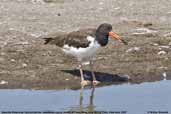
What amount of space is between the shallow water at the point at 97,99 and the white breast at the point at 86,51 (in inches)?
29.2

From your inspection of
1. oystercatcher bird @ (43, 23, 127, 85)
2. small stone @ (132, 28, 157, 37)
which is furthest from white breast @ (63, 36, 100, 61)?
small stone @ (132, 28, 157, 37)

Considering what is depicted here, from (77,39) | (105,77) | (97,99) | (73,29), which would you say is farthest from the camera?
(73,29)

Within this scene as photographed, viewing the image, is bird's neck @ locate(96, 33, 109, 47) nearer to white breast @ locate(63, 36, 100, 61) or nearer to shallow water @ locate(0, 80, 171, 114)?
white breast @ locate(63, 36, 100, 61)

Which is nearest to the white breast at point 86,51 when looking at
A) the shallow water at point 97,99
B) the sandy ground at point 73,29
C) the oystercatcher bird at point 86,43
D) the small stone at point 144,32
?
the oystercatcher bird at point 86,43

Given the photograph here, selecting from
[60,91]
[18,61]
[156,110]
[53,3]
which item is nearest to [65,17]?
[53,3]

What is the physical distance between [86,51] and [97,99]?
152 cm

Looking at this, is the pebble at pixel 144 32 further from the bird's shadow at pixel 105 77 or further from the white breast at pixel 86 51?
the white breast at pixel 86 51

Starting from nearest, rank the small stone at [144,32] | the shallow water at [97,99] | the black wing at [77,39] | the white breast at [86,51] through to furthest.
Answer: the shallow water at [97,99], the white breast at [86,51], the black wing at [77,39], the small stone at [144,32]

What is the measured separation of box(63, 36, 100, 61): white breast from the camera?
14195mm

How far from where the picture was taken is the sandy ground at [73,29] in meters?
14.8

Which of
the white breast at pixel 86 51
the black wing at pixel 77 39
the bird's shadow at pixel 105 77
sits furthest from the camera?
the bird's shadow at pixel 105 77

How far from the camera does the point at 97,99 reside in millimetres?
13047

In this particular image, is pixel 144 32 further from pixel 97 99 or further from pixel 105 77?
pixel 97 99

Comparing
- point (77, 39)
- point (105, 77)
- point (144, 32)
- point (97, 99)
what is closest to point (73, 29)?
point (144, 32)
